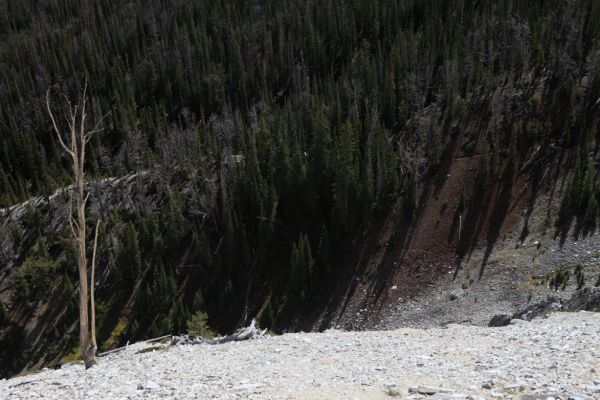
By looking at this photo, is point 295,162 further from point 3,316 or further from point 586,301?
point 3,316

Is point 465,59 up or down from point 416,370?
down

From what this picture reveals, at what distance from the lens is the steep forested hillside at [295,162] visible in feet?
Answer: 181

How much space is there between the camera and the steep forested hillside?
2173 inches

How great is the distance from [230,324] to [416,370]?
4319 centimetres

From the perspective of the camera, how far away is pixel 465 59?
75750 millimetres

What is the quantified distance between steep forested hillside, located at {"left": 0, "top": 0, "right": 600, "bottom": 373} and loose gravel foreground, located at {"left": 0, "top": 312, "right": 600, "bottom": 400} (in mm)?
34129

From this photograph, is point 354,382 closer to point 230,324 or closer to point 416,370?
point 416,370

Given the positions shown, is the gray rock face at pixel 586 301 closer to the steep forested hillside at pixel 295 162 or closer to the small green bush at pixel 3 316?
the steep forested hillside at pixel 295 162

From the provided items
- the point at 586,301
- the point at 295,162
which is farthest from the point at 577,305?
the point at 295,162

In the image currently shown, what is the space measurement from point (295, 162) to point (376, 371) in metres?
49.7

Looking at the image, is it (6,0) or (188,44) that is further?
(6,0)

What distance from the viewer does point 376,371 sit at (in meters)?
12.4

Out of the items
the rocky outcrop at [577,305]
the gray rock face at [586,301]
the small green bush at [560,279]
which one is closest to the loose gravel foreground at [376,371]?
the gray rock face at [586,301]

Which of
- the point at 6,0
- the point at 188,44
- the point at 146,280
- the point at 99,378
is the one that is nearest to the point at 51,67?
the point at 188,44
